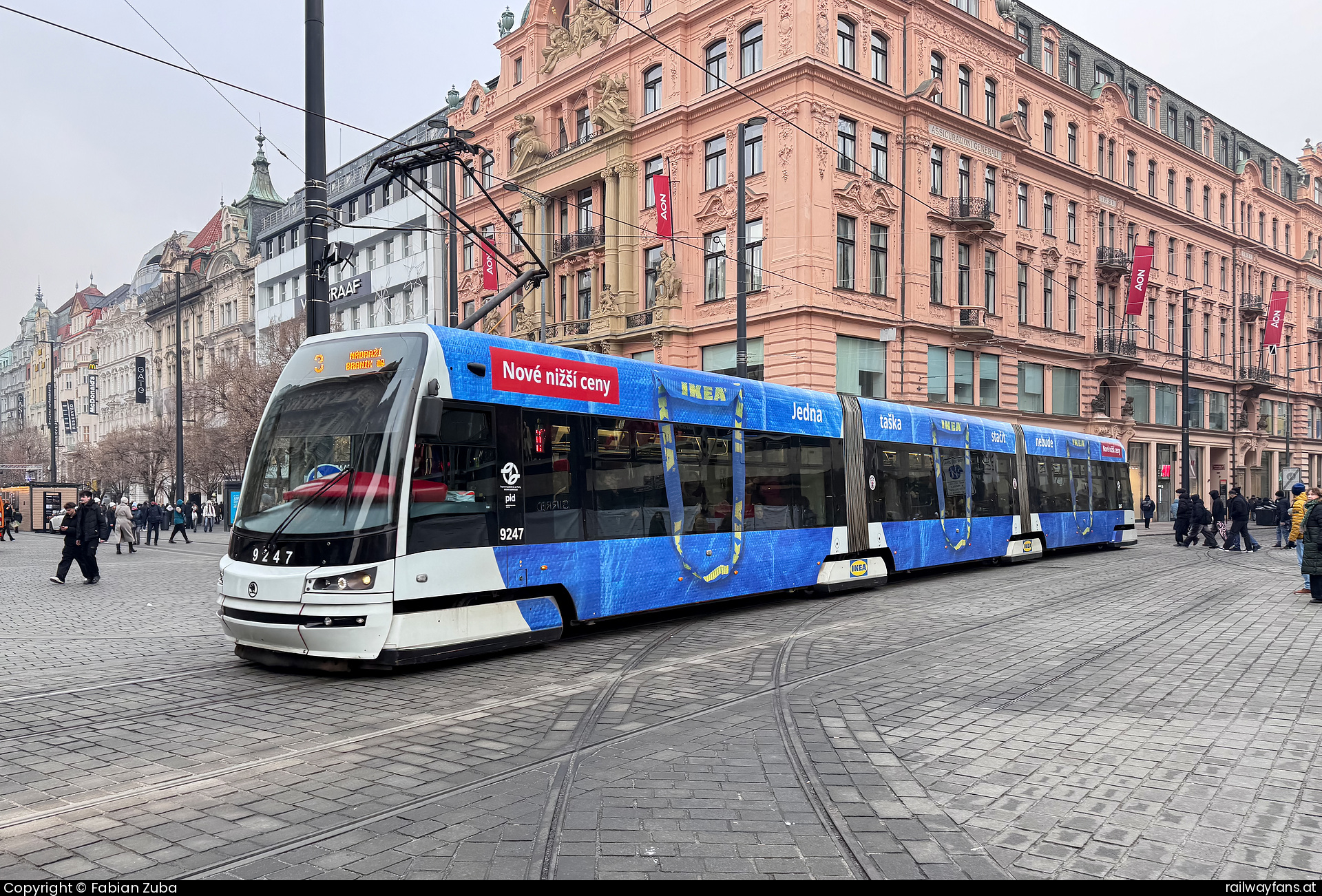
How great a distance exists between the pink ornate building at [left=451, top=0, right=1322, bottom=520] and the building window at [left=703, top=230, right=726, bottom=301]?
0.08 meters

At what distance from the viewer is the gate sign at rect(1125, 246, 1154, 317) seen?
3781 cm

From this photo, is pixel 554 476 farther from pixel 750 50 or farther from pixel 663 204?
pixel 750 50

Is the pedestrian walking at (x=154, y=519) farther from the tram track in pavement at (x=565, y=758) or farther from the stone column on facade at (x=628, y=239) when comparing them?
the tram track in pavement at (x=565, y=758)

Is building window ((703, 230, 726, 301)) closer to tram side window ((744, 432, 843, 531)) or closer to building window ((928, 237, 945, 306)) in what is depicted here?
building window ((928, 237, 945, 306))

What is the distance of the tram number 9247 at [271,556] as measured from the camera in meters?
7.67

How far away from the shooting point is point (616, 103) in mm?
34031

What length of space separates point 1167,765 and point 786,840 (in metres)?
2.59

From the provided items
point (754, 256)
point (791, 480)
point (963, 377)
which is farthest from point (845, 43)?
point (791, 480)

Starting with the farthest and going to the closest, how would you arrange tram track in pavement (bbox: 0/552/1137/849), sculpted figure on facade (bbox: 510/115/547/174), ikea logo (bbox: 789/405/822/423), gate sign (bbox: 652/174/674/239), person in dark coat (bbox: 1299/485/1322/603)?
sculpted figure on facade (bbox: 510/115/547/174) → gate sign (bbox: 652/174/674/239) → ikea logo (bbox: 789/405/822/423) → person in dark coat (bbox: 1299/485/1322/603) → tram track in pavement (bbox: 0/552/1137/849)

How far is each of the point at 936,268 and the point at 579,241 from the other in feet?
45.4

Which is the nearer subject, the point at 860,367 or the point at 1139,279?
the point at 860,367

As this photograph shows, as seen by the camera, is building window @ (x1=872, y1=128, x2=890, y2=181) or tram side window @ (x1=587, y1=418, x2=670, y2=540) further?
building window @ (x1=872, y1=128, x2=890, y2=181)

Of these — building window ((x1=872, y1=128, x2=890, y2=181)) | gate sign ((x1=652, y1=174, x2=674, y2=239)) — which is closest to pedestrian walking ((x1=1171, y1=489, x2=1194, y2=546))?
building window ((x1=872, y1=128, x2=890, y2=181))

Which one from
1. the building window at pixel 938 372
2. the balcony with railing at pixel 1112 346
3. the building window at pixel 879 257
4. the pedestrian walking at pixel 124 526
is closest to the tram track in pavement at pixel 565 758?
the building window at pixel 879 257
